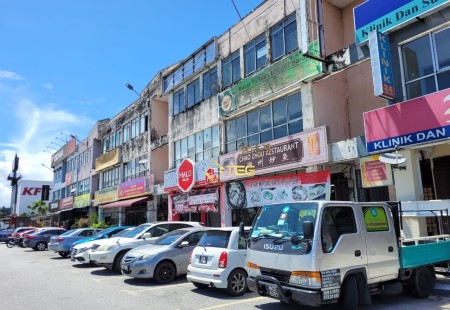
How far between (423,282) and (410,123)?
4.88m

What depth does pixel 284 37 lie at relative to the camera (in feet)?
55.0

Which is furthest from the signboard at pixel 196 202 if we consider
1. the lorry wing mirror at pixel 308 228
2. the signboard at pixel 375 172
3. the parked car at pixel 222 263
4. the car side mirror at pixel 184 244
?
the lorry wing mirror at pixel 308 228

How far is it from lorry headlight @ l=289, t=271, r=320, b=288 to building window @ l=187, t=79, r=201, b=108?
17.5 m

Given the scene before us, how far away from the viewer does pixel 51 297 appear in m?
9.23

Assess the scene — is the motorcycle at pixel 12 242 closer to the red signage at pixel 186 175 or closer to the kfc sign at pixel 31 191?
the red signage at pixel 186 175

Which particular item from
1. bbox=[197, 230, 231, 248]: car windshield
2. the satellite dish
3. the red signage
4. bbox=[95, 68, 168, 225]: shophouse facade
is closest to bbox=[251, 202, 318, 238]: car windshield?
bbox=[197, 230, 231, 248]: car windshield

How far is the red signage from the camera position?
70.8 feet

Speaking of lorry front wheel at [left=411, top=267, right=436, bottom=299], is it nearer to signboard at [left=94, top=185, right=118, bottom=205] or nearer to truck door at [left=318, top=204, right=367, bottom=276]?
truck door at [left=318, top=204, right=367, bottom=276]

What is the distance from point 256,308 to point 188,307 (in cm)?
139

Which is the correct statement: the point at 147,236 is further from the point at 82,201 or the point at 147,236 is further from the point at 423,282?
the point at 82,201

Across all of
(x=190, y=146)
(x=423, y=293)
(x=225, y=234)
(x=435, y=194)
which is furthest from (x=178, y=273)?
(x=190, y=146)

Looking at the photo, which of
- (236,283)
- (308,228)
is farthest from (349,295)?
(236,283)

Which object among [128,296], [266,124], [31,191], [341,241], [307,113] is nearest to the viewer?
[341,241]

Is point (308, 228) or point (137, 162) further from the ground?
point (137, 162)
